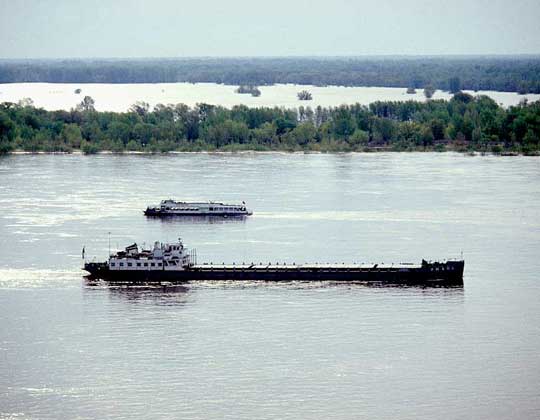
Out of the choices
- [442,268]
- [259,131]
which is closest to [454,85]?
[259,131]

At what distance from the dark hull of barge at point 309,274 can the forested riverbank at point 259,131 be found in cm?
2778

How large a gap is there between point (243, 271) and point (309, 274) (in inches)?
45.1

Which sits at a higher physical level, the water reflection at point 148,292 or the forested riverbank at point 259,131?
the forested riverbank at point 259,131

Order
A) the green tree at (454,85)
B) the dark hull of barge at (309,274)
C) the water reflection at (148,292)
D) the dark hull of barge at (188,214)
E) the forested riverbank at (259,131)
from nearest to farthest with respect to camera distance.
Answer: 1. the water reflection at (148,292)
2. the dark hull of barge at (309,274)
3. the dark hull of barge at (188,214)
4. the forested riverbank at (259,131)
5. the green tree at (454,85)

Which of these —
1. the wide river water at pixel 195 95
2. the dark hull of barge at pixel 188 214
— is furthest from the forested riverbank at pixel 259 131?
the dark hull of barge at pixel 188 214

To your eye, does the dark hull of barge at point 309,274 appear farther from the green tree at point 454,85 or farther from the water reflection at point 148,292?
the green tree at point 454,85

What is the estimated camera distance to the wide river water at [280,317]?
60.4ft

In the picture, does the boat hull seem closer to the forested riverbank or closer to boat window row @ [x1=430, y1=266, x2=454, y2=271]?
boat window row @ [x1=430, y1=266, x2=454, y2=271]

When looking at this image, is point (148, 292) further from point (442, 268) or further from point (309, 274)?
point (442, 268)

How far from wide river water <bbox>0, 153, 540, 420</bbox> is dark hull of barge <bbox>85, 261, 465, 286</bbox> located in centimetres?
38

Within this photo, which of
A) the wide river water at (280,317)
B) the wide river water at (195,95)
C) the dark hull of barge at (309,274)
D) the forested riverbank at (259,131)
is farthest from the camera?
the wide river water at (195,95)

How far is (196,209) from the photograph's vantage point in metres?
35.1

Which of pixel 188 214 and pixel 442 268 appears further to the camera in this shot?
pixel 188 214

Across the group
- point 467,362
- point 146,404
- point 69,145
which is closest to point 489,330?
point 467,362
